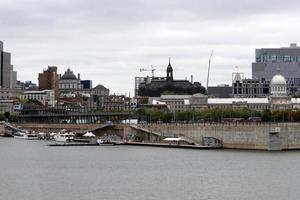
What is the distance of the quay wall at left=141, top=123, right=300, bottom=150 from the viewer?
10588 cm

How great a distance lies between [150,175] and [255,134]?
116 ft

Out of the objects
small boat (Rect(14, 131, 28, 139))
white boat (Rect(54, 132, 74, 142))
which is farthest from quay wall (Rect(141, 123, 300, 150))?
small boat (Rect(14, 131, 28, 139))

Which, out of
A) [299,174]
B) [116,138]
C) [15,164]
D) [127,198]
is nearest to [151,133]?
[116,138]

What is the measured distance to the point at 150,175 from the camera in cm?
7462

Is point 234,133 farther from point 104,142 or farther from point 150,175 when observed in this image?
point 150,175

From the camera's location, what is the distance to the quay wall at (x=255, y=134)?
105875 millimetres

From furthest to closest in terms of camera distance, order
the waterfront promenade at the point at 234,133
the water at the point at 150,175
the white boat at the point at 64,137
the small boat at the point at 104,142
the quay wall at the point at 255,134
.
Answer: the white boat at the point at 64,137, the small boat at the point at 104,142, the waterfront promenade at the point at 234,133, the quay wall at the point at 255,134, the water at the point at 150,175

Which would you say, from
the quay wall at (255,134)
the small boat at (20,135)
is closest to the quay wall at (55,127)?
the small boat at (20,135)

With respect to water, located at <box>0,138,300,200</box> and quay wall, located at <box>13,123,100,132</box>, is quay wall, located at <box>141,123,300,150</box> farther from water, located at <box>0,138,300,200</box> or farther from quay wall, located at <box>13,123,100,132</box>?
quay wall, located at <box>13,123,100,132</box>

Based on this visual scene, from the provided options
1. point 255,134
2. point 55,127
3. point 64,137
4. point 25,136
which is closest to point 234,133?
point 255,134

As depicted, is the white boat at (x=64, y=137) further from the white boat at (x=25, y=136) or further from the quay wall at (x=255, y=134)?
the quay wall at (x=255, y=134)

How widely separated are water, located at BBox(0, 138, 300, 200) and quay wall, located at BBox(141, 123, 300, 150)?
12.6 ft

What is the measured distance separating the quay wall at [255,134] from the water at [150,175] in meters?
3.83

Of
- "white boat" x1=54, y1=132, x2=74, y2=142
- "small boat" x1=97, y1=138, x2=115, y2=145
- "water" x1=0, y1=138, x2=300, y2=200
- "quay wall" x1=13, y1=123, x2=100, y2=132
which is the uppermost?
Answer: "quay wall" x1=13, y1=123, x2=100, y2=132
